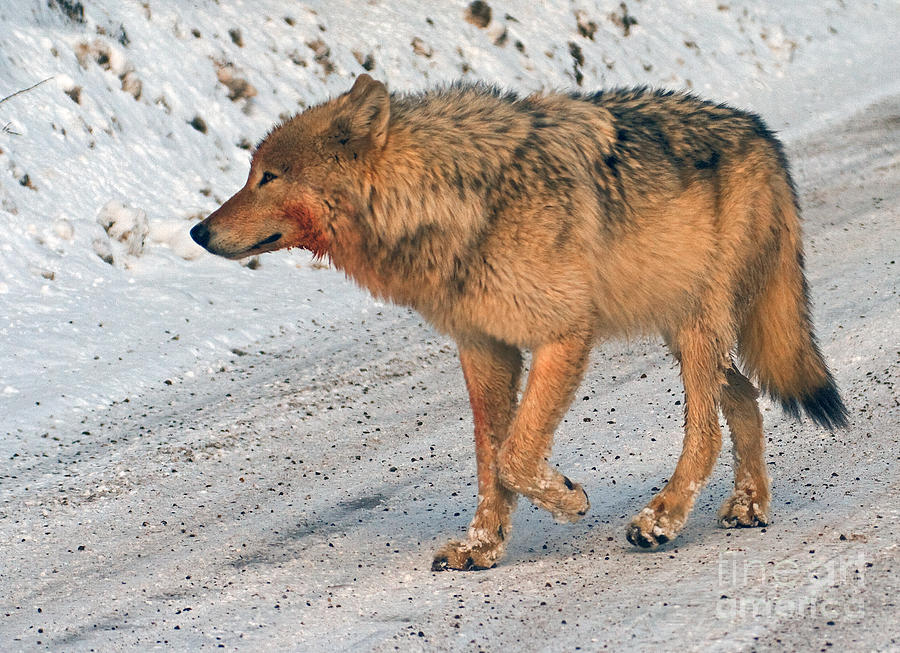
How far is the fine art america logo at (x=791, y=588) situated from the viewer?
378 cm

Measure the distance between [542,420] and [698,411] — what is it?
2.89 feet

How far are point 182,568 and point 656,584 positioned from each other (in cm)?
202

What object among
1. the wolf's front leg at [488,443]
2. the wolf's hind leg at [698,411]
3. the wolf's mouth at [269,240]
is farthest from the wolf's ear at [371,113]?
the wolf's hind leg at [698,411]

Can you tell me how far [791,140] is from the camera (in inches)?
449

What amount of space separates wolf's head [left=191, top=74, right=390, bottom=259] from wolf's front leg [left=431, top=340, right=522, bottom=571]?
0.86 m

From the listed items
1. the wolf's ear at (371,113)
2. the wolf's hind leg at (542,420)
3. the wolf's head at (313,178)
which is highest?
the wolf's ear at (371,113)

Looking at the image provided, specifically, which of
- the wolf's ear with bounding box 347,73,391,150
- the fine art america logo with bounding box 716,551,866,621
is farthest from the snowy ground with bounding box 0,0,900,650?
the wolf's ear with bounding box 347,73,391,150

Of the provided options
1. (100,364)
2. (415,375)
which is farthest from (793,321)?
(100,364)

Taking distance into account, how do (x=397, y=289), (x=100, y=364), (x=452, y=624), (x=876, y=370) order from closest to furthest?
(x=452, y=624)
(x=397, y=289)
(x=876, y=370)
(x=100, y=364)

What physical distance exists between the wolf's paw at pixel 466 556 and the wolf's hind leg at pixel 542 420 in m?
0.34

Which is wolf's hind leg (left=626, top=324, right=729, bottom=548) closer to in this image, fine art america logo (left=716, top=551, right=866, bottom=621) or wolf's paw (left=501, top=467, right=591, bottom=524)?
wolf's paw (left=501, top=467, right=591, bottom=524)

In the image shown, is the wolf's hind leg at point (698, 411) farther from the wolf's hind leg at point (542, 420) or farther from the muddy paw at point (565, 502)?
the wolf's hind leg at point (542, 420)

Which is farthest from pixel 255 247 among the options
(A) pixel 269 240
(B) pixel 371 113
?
(B) pixel 371 113

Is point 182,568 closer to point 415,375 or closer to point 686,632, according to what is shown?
point 686,632
